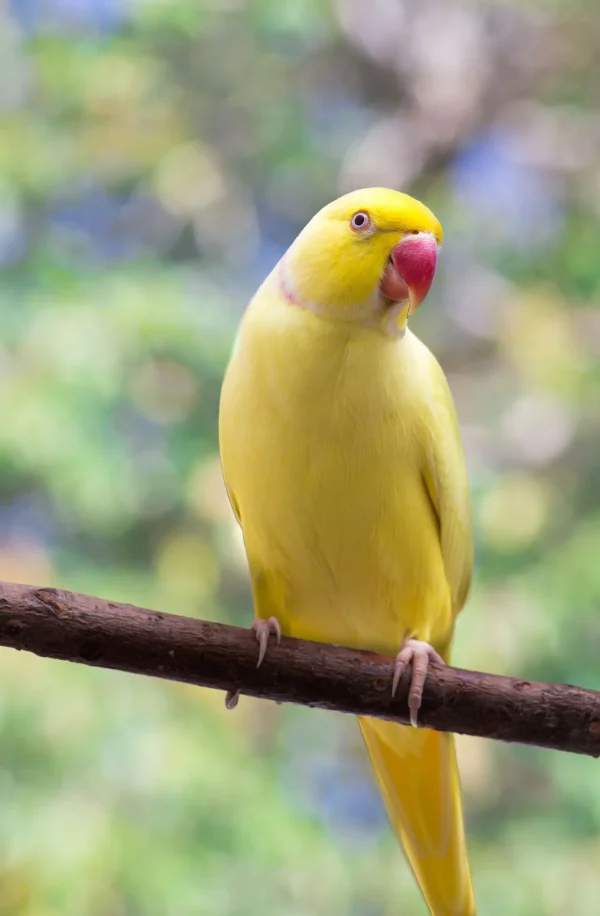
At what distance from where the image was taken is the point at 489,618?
8.66 feet

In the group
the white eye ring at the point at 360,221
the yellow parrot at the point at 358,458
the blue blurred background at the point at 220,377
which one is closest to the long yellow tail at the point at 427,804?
the yellow parrot at the point at 358,458

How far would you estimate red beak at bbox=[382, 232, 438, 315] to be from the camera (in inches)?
46.9

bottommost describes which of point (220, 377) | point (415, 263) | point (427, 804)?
point (427, 804)

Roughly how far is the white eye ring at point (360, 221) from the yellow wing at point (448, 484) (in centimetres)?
26

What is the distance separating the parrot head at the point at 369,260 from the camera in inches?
47.7

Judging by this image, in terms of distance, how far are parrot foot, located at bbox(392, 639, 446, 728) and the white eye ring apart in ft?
1.88

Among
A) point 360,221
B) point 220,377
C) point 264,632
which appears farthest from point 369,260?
point 220,377

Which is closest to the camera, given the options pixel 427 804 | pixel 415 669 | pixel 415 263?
pixel 415 263

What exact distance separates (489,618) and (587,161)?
1471 millimetres

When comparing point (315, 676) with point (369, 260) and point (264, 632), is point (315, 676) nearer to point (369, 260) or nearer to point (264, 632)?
point (264, 632)

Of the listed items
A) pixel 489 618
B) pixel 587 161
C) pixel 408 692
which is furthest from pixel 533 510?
pixel 408 692

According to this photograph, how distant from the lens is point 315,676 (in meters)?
1.27

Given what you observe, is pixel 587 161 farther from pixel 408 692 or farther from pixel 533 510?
pixel 408 692

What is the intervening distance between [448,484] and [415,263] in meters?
0.35
